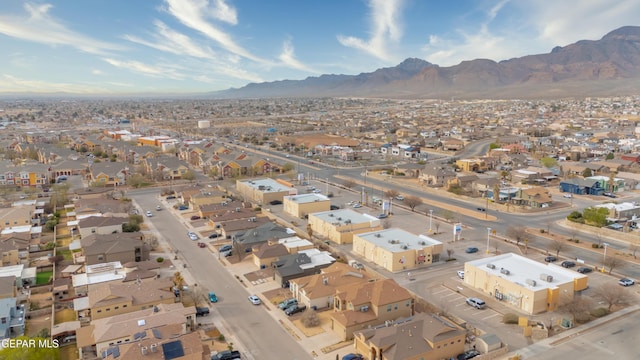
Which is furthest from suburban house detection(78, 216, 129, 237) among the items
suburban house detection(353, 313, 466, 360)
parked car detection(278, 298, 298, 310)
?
suburban house detection(353, 313, 466, 360)

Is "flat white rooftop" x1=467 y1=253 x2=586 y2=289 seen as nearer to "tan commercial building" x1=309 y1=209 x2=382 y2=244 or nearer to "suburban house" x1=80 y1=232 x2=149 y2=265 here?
"tan commercial building" x1=309 y1=209 x2=382 y2=244

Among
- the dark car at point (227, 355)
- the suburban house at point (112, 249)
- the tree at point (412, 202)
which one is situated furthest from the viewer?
the tree at point (412, 202)

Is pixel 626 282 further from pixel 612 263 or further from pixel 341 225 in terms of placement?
pixel 341 225

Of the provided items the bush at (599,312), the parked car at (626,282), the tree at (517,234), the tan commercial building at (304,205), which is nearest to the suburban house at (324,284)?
the bush at (599,312)

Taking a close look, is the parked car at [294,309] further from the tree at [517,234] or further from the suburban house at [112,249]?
the tree at [517,234]

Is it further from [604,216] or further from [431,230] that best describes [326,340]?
[604,216]

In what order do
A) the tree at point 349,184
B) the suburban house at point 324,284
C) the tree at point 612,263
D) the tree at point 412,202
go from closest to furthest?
the suburban house at point 324,284 → the tree at point 612,263 → the tree at point 412,202 → the tree at point 349,184

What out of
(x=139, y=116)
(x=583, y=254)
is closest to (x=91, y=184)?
(x=583, y=254)
